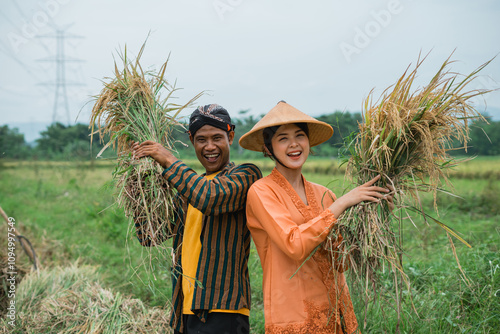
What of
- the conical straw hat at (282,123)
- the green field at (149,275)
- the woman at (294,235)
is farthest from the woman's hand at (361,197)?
the conical straw hat at (282,123)

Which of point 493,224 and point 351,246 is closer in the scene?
point 351,246

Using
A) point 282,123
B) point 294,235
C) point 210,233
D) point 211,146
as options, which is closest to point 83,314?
point 210,233

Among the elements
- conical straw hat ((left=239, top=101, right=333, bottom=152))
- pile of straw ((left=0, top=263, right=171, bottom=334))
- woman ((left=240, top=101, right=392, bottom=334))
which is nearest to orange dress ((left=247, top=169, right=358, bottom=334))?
woman ((left=240, top=101, right=392, bottom=334))

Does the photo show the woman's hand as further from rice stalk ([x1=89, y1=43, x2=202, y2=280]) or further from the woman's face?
rice stalk ([x1=89, y1=43, x2=202, y2=280])

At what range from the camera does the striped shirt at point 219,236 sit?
6.65ft

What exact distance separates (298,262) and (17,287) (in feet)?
11.8

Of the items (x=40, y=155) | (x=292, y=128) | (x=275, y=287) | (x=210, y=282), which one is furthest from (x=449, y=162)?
(x=40, y=155)

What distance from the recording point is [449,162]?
1.90m

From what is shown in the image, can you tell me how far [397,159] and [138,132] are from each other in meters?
1.42

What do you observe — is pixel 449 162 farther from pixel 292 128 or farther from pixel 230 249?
pixel 230 249

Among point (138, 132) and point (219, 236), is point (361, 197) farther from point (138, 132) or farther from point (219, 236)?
point (138, 132)

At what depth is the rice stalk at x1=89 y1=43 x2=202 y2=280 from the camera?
2.26 m

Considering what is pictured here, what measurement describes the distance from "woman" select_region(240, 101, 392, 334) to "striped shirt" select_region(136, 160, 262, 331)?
0.13 m

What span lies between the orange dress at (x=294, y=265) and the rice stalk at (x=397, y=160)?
11cm
